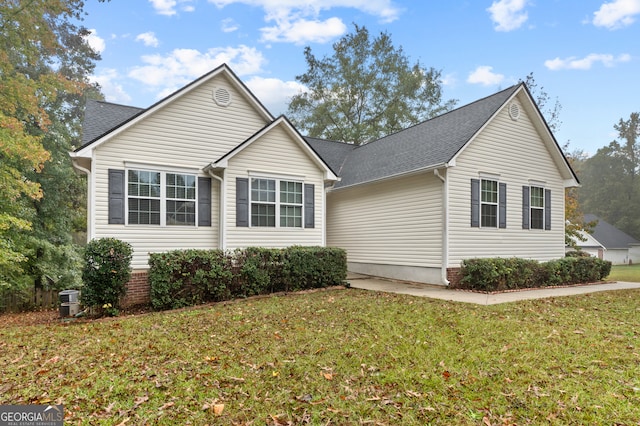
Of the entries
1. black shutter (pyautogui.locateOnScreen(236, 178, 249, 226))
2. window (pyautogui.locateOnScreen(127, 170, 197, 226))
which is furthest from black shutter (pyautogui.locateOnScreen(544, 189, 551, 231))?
window (pyautogui.locateOnScreen(127, 170, 197, 226))

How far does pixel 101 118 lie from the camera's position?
36.4ft

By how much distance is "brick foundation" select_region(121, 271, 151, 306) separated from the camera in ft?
30.2

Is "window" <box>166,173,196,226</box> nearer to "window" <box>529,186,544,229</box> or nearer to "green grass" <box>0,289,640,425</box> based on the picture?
"green grass" <box>0,289,640,425</box>

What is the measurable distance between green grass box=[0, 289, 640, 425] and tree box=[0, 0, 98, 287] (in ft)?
18.0

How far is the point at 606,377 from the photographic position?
4039 mm

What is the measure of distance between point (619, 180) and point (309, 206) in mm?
51302

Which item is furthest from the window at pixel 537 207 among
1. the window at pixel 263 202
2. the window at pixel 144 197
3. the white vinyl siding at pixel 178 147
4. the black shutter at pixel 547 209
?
the window at pixel 144 197

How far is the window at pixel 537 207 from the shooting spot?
13.5 m

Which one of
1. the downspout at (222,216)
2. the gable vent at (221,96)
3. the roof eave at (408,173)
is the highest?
the gable vent at (221,96)

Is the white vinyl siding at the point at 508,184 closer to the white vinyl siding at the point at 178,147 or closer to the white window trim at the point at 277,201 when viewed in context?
the white window trim at the point at 277,201

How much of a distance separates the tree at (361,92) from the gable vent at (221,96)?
17.2m

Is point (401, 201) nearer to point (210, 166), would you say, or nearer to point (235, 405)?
point (210, 166)

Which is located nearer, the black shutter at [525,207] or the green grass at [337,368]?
the green grass at [337,368]

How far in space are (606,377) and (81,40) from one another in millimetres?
31329
